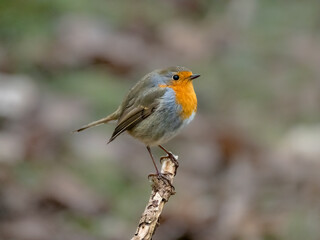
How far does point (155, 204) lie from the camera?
277 cm

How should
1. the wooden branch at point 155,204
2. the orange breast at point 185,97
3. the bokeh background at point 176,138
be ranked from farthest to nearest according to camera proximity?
the bokeh background at point 176,138, the orange breast at point 185,97, the wooden branch at point 155,204

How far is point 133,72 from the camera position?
7.12 metres

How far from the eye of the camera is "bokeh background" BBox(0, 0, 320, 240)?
4.71 m

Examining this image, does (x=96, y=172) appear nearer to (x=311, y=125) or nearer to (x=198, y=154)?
(x=198, y=154)

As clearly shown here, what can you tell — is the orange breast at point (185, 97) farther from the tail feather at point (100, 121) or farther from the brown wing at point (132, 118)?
the tail feather at point (100, 121)

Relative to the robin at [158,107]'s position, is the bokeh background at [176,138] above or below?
above

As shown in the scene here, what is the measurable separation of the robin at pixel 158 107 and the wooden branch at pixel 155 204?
1.77 ft

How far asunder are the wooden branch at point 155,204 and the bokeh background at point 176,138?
1.49 meters

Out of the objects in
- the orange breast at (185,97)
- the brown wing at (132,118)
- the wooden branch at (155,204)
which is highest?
the orange breast at (185,97)

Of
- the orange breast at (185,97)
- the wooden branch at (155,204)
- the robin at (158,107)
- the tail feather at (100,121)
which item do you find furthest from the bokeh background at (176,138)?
the wooden branch at (155,204)

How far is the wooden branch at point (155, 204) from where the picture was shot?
101 inches

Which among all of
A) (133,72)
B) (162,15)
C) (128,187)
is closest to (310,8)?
(162,15)

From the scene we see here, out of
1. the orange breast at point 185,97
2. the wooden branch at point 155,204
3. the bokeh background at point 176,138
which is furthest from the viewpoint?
the bokeh background at point 176,138

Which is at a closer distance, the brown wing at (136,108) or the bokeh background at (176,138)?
the brown wing at (136,108)
